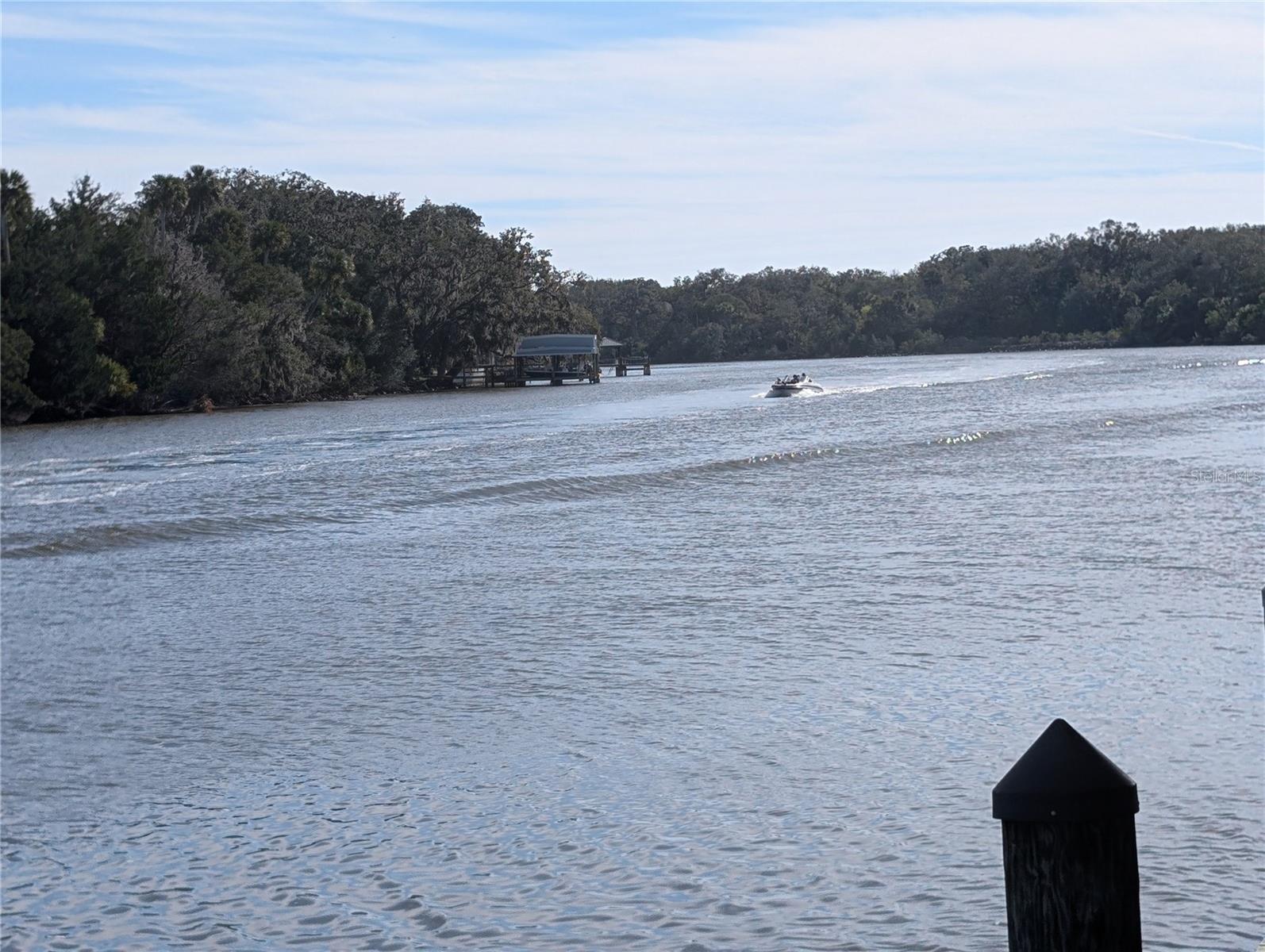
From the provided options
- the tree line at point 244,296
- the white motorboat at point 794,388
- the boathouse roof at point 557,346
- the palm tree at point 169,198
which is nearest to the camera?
the tree line at point 244,296

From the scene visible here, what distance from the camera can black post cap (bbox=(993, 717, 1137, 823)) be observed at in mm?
3250

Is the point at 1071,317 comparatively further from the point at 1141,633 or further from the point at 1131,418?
the point at 1141,633

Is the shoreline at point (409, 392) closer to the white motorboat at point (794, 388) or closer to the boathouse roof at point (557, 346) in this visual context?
the boathouse roof at point (557, 346)

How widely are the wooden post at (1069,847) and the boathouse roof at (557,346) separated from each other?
9773cm

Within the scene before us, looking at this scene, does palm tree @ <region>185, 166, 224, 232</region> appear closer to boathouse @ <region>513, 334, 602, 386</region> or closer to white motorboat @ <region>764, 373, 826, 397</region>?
boathouse @ <region>513, 334, 602, 386</region>

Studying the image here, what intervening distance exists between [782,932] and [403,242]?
93.6 metres

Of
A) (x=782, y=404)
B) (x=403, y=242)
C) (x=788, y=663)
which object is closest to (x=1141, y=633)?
(x=788, y=663)

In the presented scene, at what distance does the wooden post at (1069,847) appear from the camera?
10.7 ft

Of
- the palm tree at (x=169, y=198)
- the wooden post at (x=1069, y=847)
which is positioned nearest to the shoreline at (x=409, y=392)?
the palm tree at (x=169, y=198)

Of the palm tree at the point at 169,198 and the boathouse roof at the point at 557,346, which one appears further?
the boathouse roof at the point at 557,346

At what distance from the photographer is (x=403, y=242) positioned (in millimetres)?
96750

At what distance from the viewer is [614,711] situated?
963 centimetres

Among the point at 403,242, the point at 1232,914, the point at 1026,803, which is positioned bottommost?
the point at 1232,914

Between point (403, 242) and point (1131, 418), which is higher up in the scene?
point (403, 242)
